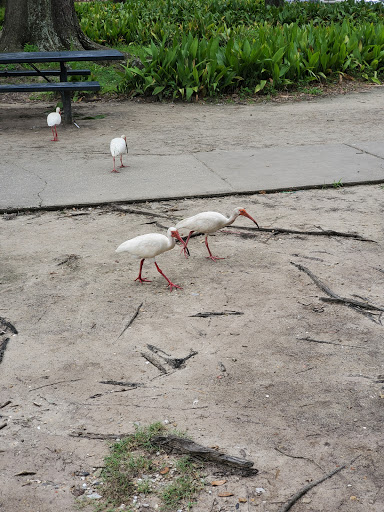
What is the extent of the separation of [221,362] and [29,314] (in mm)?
1476

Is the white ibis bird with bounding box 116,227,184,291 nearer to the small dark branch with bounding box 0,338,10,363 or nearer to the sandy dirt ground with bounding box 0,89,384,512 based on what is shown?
the sandy dirt ground with bounding box 0,89,384,512

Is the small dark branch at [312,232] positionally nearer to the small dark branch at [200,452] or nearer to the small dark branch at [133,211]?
the small dark branch at [133,211]

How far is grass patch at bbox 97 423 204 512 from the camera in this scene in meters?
2.70

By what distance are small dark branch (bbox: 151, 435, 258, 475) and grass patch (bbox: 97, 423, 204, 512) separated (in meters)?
0.04

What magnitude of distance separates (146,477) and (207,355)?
1.07 metres

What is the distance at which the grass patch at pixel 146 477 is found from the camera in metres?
2.70

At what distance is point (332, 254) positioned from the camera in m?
5.23

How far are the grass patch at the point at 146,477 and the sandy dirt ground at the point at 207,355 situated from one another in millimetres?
77

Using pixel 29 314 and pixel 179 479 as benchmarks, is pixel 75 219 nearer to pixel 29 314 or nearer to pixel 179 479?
pixel 29 314

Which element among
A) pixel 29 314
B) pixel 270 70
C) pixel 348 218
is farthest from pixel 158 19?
pixel 29 314

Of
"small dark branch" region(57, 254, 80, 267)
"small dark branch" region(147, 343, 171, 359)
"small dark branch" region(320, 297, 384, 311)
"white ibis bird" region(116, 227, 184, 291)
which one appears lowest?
"small dark branch" region(57, 254, 80, 267)

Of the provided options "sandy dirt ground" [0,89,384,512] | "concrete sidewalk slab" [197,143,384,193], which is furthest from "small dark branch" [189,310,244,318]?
"concrete sidewalk slab" [197,143,384,193]

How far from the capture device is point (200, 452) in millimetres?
2938

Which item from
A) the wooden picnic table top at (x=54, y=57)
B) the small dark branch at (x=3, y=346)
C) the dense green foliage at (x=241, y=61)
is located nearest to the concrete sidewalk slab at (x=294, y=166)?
the wooden picnic table top at (x=54, y=57)
